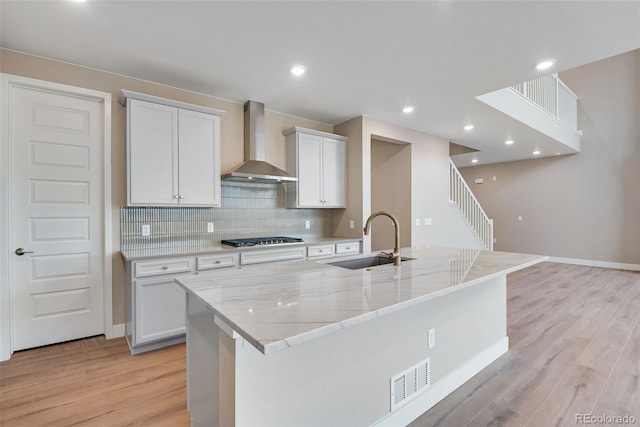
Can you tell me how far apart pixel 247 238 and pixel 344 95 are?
209 centimetres

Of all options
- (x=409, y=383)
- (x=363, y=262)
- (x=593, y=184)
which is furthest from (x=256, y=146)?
(x=593, y=184)

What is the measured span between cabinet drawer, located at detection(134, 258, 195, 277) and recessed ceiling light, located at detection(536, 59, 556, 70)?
12.2ft

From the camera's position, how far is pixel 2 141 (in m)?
2.55

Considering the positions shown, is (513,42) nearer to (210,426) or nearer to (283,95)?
(283,95)

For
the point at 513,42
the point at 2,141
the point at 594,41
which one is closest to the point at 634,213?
→ the point at 594,41

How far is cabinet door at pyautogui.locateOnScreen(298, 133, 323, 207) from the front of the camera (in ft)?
13.1

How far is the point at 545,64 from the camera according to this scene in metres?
2.78

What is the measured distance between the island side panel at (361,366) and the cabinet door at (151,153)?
236 cm

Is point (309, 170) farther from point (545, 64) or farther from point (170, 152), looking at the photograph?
point (545, 64)

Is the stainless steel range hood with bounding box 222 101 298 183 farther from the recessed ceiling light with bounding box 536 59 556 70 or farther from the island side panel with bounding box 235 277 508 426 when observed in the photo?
the recessed ceiling light with bounding box 536 59 556 70

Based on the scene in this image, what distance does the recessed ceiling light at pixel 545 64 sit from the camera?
272cm

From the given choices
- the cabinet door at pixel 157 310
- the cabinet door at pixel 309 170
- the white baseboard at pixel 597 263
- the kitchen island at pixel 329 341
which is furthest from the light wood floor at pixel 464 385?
the white baseboard at pixel 597 263

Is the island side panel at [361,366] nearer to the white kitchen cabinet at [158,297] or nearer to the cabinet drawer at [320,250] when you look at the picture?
the white kitchen cabinet at [158,297]

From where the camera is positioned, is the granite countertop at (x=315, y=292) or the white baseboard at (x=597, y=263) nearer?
the granite countertop at (x=315, y=292)
